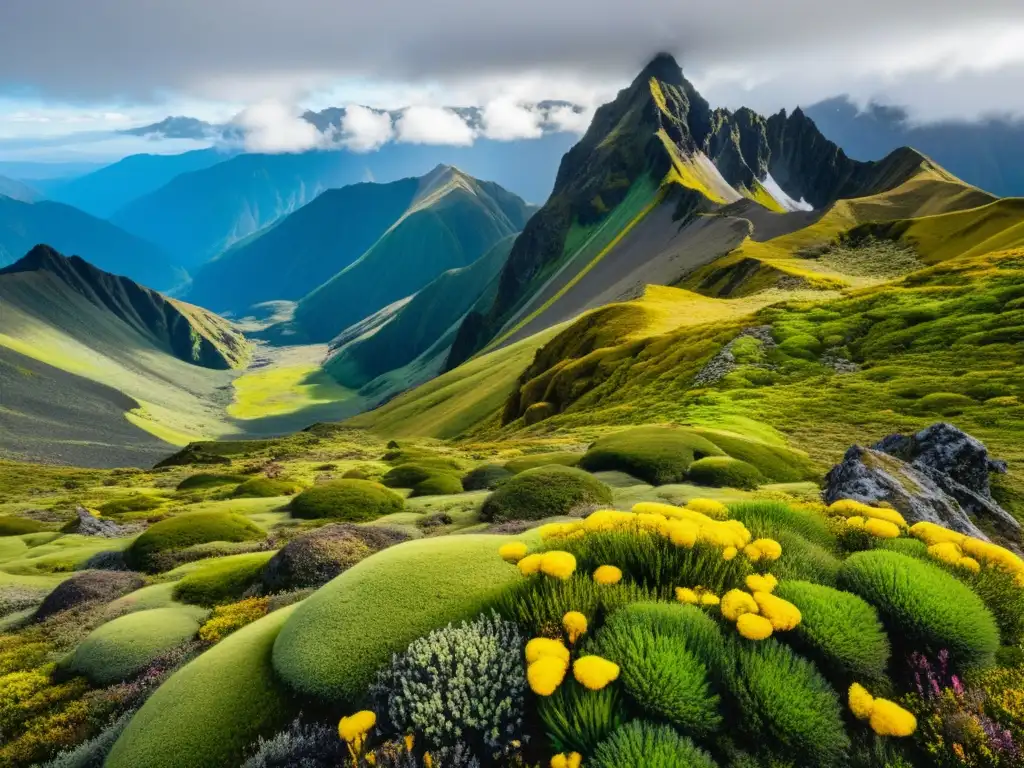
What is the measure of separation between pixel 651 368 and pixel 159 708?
60.4 meters

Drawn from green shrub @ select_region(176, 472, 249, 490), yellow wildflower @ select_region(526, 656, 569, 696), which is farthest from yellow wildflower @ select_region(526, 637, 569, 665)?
green shrub @ select_region(176, 472, 249, 490)

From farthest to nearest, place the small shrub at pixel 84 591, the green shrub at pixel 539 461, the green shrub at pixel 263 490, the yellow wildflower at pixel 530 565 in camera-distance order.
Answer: the green shrub at pixel 263 490 → the green shrub at pixel 539 461 → the small shrub at pixel 84 591 → the yellow wildflower at pixel 530 565

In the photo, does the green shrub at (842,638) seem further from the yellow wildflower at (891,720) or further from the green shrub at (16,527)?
the green shrub at (16,527)

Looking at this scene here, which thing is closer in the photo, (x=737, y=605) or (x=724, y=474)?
(x=737, y=605)

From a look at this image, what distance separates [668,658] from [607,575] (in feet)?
4.76

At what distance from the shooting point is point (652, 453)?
2752 cm

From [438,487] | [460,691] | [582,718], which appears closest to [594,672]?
[582,718]

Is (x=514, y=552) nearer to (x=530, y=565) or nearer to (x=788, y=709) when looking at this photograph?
(x=530, y=565)

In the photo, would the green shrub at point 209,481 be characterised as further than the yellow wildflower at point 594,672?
Yes

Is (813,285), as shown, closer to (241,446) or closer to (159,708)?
(159,708)

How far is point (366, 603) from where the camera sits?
26.9 ft

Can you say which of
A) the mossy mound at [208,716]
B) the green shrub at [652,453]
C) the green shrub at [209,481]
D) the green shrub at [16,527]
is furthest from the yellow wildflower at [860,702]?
the green shrub at [209,481]

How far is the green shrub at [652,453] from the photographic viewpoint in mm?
26328

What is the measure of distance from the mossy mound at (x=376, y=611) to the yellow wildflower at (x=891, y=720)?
4449mm
